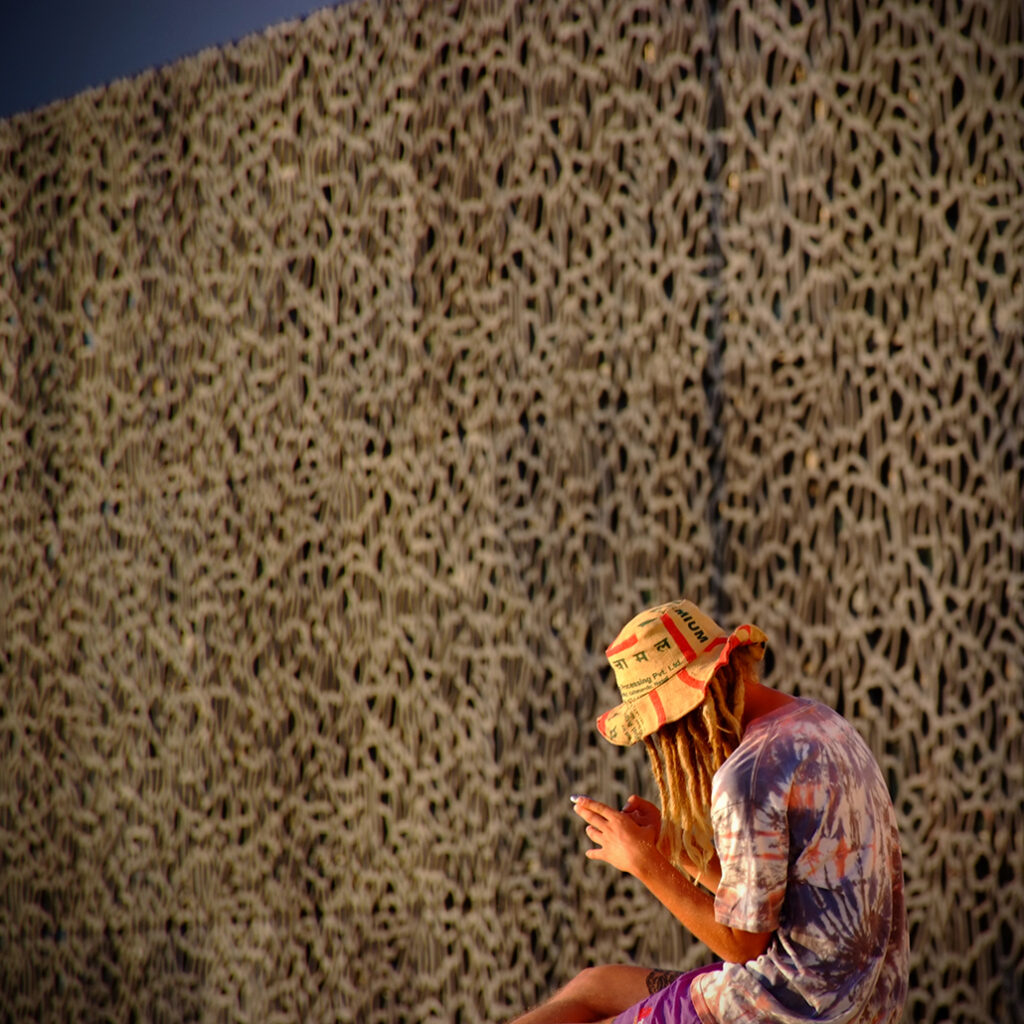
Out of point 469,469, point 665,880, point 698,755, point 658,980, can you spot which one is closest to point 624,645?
point 698,755

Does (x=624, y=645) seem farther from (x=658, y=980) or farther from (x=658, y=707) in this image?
(x=658, y=980)

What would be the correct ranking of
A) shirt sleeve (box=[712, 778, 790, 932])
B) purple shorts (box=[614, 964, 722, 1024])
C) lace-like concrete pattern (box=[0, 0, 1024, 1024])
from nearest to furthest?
1. shirt sleeve (box=[712, 778, 790, 932])
2. purple shorts (box=[614, 964, 722, 1024])
3. lace-like concrete pattern (box=[0, 0, 1024, 1024])

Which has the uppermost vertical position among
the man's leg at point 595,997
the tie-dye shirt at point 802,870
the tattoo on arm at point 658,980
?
the tie-dye shirt at point 802,870

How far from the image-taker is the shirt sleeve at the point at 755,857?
4.60 feet

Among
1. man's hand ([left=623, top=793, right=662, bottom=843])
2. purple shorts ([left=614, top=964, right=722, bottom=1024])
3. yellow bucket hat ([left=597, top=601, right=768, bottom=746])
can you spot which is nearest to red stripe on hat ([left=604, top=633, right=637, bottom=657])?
yellow bucket hat ([left=597, top=601, right=768, bottom=746])

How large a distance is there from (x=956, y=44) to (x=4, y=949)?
3.30 metres

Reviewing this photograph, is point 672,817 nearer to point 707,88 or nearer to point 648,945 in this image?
point 648,945

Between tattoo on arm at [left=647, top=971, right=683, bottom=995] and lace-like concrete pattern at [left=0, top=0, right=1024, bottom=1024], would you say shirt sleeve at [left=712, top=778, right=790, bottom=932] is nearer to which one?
tattoo on arm at [left=647, top=971, right=683, bottom=995]

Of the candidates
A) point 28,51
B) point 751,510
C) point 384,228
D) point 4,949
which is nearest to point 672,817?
point 751,510

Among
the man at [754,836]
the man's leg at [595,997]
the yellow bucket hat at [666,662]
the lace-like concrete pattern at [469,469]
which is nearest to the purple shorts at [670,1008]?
the man at [754,836]

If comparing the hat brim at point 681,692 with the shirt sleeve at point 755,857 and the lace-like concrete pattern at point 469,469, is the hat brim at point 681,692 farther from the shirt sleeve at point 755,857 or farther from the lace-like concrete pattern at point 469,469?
the lace-like concrete pattern at point 469,469

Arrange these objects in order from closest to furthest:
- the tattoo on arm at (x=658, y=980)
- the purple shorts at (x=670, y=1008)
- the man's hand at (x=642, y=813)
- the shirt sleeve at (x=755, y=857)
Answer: the shirt sleeve at (x=755, y=857) → the purple shorts at (x=670, y=1008) → the man's hand at (x=642, y=813) → the tattoo on arm at (x=658, y=980)

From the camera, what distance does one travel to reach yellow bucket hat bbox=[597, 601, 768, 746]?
5.04 ft

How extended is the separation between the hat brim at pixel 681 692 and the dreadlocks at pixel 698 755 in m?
0.02
